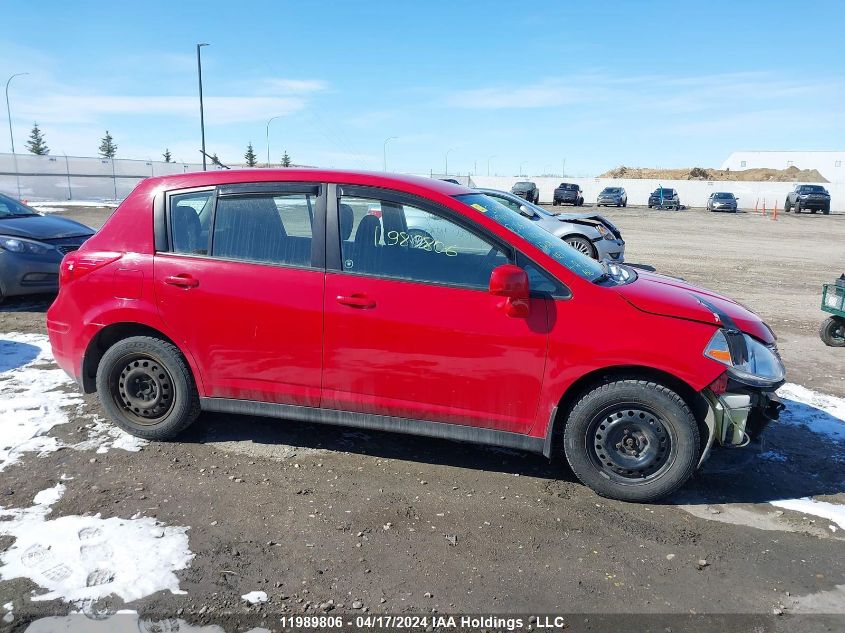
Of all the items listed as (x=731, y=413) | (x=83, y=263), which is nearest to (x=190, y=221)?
(x=83, y=263)

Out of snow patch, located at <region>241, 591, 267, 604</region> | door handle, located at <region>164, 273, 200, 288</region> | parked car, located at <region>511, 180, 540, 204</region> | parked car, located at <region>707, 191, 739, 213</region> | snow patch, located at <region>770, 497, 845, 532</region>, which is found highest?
parked car, located at <region>511, 180, 540, 204</region>

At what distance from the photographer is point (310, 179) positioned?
427cm

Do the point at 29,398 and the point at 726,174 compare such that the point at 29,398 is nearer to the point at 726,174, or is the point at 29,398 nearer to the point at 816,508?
the point at 816,508

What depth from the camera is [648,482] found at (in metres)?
3.85

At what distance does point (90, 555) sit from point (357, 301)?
6.31 feet

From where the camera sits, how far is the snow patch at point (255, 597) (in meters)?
2.92

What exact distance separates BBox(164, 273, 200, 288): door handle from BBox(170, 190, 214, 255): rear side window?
18 cm

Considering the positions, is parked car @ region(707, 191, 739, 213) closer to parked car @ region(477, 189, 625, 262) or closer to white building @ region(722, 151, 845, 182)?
parked car @ region(477, 189, 625, 262)

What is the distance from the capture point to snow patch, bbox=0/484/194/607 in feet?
9.73

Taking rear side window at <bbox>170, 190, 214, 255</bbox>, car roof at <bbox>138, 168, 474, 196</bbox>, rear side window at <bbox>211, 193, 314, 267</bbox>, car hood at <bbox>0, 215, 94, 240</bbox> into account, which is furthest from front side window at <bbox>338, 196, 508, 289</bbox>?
car hood at <bbox>0, 215, 94, 240</bbox>

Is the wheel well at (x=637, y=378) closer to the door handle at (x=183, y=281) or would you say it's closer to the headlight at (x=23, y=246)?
the door handle at (x=183, y=281)

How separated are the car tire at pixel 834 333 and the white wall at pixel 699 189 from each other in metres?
43.3

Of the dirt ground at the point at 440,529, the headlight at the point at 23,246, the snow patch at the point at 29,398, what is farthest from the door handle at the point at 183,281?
the headlight at the point at 23,246

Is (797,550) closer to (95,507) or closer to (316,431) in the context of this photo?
(316,431)
